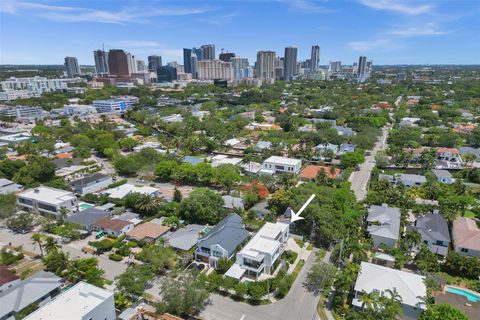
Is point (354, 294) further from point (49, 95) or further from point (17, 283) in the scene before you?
point (49, 95)

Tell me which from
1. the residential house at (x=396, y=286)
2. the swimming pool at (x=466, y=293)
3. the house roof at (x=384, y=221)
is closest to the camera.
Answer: the residential house at (x=396, y=286)

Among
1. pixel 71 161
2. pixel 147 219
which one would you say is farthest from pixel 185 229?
pixel 71 161

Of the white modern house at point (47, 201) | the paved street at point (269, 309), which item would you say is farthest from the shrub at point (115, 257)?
the white modern house at point (47, 201)

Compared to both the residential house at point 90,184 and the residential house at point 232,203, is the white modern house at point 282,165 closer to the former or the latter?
the residential house at point 232,203

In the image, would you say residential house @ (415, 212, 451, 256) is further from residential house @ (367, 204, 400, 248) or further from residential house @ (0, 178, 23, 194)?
residential house @ (0, 178, 23, 194)

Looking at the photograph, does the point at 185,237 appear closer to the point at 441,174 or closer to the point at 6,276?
the point at 6,276
